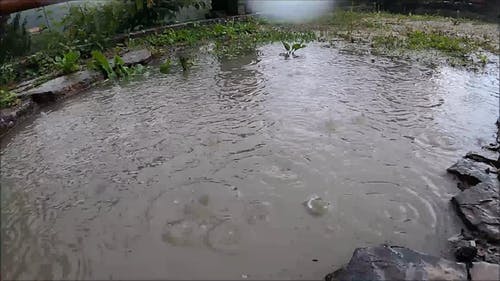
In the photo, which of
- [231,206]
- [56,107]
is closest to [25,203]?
[231,206]

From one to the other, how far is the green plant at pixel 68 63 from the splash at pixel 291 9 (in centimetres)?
614

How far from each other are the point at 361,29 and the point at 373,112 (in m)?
5.15

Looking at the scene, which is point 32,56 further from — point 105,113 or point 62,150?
point 62,150

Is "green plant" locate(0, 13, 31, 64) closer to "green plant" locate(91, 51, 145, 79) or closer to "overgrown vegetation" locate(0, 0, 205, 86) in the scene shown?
"overgrown vegetation" locate(0, 0, 205, 86)

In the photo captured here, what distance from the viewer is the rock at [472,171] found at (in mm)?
3770

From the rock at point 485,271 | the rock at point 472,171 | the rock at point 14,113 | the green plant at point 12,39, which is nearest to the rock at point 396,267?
the rock at point 485,271

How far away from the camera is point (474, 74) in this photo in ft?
21.2

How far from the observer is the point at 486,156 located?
417cm

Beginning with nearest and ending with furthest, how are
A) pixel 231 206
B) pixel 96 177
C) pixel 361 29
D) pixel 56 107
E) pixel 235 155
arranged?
1. pixel 231 206
2. pixel 96 177
3. pixel 235 155
4. pixel 56 107
5. pixel 361 29

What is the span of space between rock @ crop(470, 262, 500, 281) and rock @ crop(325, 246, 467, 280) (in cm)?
6

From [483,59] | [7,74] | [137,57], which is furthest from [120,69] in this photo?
[483,59]

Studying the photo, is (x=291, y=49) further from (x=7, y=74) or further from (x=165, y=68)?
(x=7, y=74)

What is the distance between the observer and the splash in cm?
1195

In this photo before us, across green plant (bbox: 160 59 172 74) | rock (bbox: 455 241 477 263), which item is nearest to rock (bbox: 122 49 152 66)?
green plant (bbox: 160 59 172 74)
